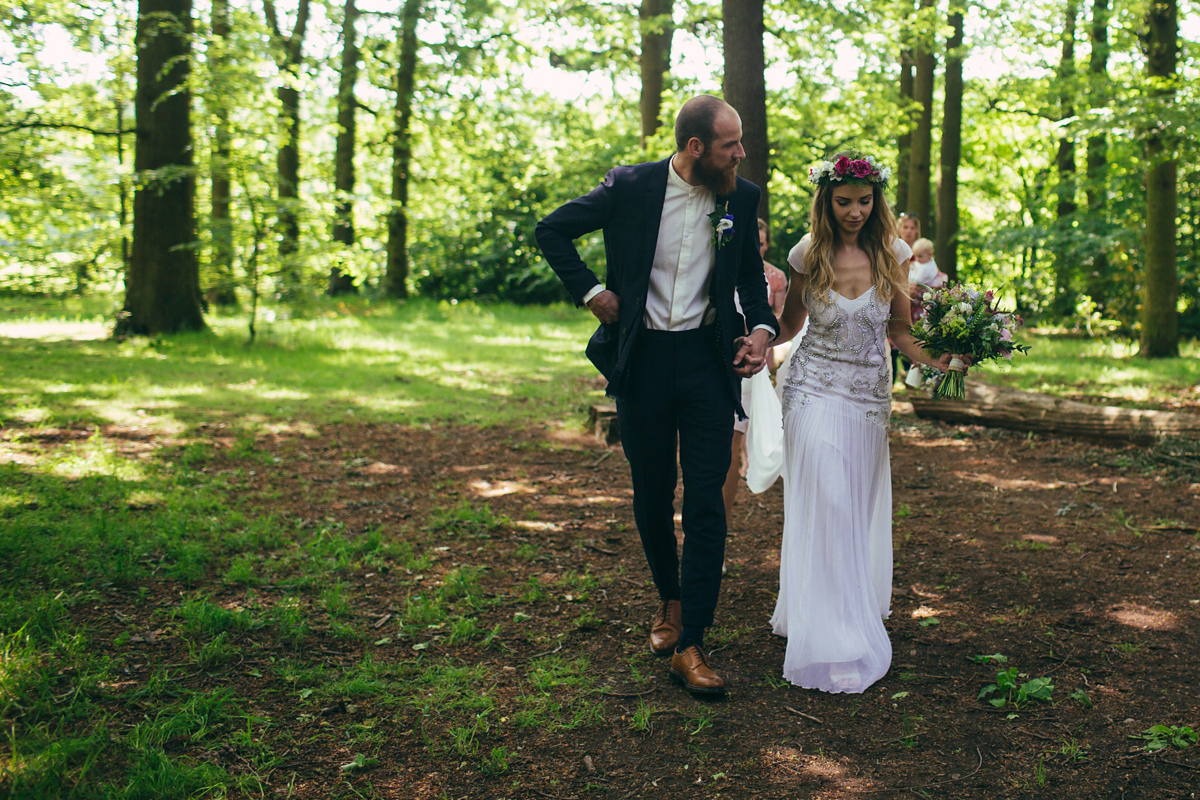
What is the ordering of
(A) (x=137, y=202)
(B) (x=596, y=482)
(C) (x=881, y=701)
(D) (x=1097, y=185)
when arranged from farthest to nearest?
A: (D) (x=1097, y=185) < (A) (x=137, y=202) < (B) (x=596, y=482) < (C) (x=881, y=701)

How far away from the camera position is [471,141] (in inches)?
859

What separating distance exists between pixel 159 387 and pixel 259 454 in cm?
315

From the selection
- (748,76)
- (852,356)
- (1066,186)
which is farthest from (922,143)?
(852,356)

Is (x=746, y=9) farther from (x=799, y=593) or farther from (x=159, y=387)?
(x=159, y=387)

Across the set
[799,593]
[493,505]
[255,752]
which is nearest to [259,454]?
[493,505]

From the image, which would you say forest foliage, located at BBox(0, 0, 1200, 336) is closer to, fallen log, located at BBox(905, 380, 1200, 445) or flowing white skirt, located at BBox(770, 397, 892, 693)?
fallen log, located at BBox(905, 380, 1200, 445)

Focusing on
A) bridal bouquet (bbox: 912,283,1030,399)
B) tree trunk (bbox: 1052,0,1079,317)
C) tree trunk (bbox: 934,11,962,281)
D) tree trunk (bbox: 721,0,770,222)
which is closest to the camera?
bridal bouquet (bbox: 912,283,1030,399)

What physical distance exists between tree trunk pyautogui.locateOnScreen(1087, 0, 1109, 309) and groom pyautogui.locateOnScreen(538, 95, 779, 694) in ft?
38.2

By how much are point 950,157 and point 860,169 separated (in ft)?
47.6

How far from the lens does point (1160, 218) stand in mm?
13664

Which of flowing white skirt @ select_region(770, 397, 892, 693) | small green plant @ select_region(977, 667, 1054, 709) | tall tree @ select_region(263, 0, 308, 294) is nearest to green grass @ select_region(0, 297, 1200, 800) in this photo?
flowing white skirt @ select_region(770, 397, 892, 693)

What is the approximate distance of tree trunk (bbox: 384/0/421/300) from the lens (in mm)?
20641

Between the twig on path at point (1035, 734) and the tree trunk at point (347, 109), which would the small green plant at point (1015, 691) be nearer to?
the twig on path at point (1035, 734)

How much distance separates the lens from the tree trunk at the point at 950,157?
16844 millimetres
